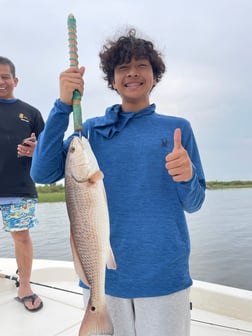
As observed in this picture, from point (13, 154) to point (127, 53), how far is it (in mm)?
2008

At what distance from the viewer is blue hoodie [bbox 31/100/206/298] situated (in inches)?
72.9

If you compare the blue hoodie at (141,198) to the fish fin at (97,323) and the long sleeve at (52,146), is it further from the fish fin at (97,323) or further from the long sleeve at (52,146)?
the fish fin at (97,323)

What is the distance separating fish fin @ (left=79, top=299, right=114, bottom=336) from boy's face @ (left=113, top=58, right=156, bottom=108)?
116 centimetres

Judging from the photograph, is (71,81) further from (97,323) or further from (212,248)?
(212,248)

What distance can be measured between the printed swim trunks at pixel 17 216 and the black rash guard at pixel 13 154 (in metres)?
0.11

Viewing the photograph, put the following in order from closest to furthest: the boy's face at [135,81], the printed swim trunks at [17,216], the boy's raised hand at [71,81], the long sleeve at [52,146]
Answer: the boy's raised hand at [71,81], the long sleeve at [52,146], the boy's face at [135,81], the printed swim trunks at [17,216]

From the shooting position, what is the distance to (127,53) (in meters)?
2.12

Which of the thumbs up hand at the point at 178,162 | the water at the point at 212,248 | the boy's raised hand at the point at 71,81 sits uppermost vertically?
the boy's raised hand at the point at 71,81

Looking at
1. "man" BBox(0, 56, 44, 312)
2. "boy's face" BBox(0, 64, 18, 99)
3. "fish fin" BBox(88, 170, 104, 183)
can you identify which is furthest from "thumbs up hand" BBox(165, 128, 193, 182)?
"boy's face" BBox(0, 64, 18, 99)

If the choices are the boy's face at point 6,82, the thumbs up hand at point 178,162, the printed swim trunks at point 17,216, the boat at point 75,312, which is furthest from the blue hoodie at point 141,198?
the boy's face at point 6,82

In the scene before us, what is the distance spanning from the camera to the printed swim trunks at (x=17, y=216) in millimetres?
3615

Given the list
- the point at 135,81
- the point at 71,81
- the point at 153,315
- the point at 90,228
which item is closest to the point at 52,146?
the point at 71,81

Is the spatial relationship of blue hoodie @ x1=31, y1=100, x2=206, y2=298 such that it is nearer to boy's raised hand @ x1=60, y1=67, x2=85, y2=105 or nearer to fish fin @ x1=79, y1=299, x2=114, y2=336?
boy's raised hand @ x1=60, y1=67, x2=85, y2=105

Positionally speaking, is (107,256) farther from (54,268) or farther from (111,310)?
(54,268)
